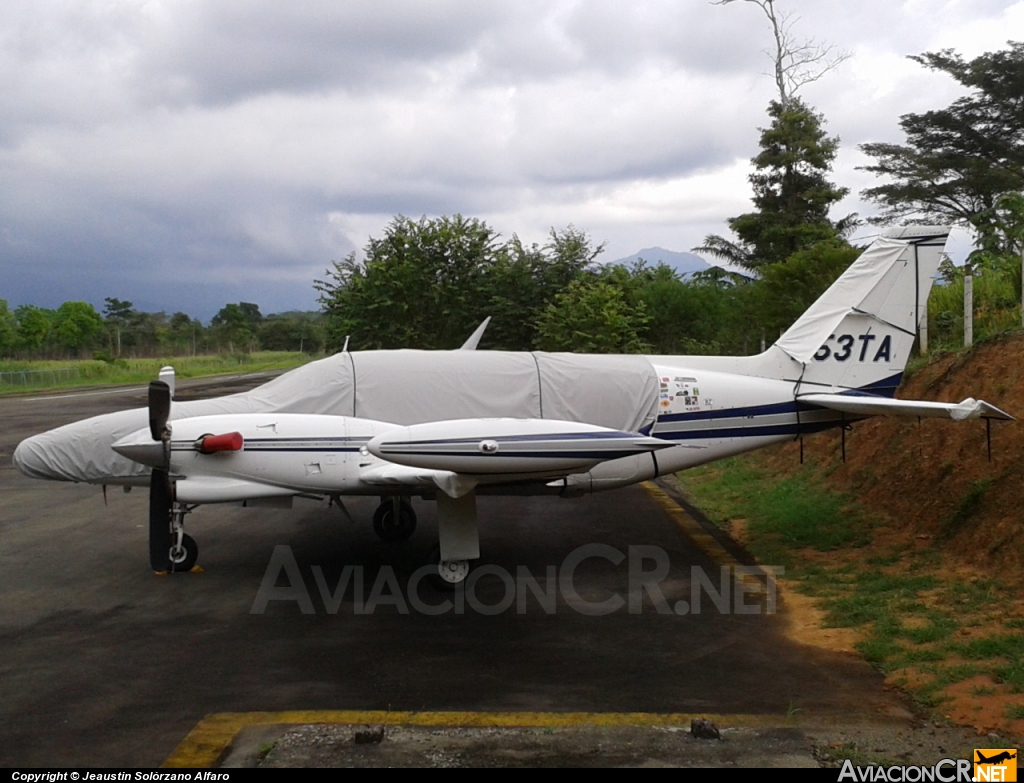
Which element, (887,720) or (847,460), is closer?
(887,720)

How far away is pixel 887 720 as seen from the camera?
5.75 meters

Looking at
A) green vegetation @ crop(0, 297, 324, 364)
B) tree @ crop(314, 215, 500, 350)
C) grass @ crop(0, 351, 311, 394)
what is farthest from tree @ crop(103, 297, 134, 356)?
tree @ crop(314, 215, 500, 350)

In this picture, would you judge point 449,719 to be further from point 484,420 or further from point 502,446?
point 484,420

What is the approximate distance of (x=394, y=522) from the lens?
11.5 metres

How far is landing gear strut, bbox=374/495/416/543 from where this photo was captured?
37.7ft

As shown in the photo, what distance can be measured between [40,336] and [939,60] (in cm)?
6765

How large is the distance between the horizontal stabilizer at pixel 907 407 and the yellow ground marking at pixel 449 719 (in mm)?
4270

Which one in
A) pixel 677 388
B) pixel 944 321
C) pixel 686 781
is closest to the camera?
pixel 686 781

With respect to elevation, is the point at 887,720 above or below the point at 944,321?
below

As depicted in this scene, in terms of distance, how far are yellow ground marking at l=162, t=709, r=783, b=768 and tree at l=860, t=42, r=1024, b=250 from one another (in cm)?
3048

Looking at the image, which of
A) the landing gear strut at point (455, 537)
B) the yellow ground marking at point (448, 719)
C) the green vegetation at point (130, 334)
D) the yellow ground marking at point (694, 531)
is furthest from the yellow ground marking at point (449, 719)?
the green vegetation at point (130, 334)

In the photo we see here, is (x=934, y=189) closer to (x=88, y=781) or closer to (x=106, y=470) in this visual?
(x=106, y=470)

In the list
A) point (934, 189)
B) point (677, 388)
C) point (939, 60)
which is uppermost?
point (939, 60)

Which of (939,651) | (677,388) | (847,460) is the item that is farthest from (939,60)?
(939,651)
